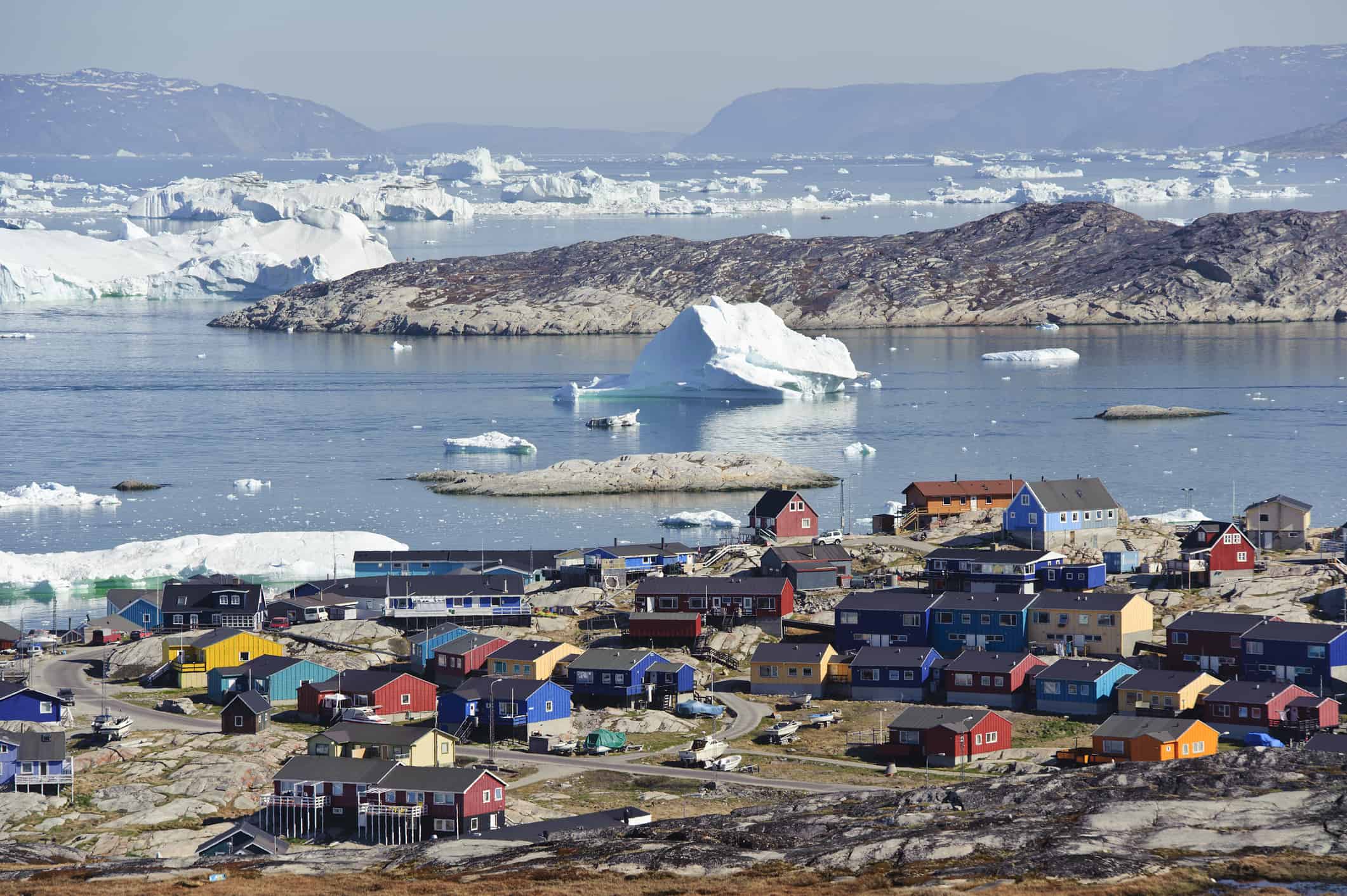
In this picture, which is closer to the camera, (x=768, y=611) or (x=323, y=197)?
(x=768, y=611)

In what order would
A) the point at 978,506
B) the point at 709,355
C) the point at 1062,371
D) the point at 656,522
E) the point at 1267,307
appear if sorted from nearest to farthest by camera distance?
the point at 978,506 → the point at 656,522 → the point at 709,355 → the point at 1062,371 → the point at 1267,307

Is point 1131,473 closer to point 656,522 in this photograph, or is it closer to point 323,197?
point 656,522

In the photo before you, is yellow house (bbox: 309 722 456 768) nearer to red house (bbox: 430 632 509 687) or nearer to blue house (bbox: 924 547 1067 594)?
red house (bbox: 430 632 509 687)

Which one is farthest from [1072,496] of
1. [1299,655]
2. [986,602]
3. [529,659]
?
[529,659]

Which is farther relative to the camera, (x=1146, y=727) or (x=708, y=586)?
(x=708, y=586)

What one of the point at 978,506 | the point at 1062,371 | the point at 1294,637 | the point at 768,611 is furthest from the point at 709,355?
the point at 1294,637

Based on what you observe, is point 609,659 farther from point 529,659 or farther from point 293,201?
point 293,201
